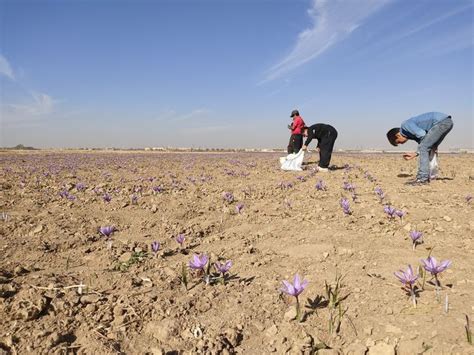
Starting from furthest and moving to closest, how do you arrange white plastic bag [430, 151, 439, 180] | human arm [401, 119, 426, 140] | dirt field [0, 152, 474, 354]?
white plastic bag [430, 151, 439, 180], human arm [401, 119, 426, 140], dirt field [0, 152, 474, 354]

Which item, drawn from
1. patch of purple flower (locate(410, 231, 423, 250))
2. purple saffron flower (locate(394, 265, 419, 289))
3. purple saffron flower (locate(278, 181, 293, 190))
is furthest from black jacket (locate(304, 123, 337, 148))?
purple saffron flower (locate(394, 265, 419, 289))

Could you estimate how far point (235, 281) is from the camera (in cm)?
304

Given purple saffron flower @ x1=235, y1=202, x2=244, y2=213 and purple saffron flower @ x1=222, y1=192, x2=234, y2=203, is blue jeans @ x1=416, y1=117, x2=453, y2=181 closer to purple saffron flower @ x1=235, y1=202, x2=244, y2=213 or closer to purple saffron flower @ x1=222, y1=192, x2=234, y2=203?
purple saffron flower @ x1=222, y1=192, x2=234, y2=203

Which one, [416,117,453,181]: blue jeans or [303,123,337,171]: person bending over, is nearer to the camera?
[416,117,453,181]: blue jeans

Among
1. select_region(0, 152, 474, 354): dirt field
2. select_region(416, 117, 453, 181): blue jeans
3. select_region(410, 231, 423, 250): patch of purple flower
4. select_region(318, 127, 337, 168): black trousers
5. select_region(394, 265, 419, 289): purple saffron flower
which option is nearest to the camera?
select_region(0, 152, 474, 354): dirt field

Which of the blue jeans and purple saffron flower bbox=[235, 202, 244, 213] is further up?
the blue jeans

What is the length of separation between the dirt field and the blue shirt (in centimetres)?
285

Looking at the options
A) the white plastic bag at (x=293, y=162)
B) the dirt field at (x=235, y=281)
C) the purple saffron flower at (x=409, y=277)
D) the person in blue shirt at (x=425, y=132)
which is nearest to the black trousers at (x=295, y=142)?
the white plastic bag at (x=293, y=162)

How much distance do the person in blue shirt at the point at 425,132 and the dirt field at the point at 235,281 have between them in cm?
257

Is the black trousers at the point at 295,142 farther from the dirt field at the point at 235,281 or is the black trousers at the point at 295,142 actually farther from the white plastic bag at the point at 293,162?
the dirt field at the point at 235,281

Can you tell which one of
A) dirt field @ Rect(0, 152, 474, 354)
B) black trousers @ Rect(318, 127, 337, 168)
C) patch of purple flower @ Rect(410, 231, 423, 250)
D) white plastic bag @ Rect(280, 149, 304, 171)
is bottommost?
dirt field @ Rect(0, 152, 474, 354)

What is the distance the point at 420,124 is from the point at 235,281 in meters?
7.31

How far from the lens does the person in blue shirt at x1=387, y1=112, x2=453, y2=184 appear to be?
8.27 meters

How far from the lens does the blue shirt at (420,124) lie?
833 centimetres
